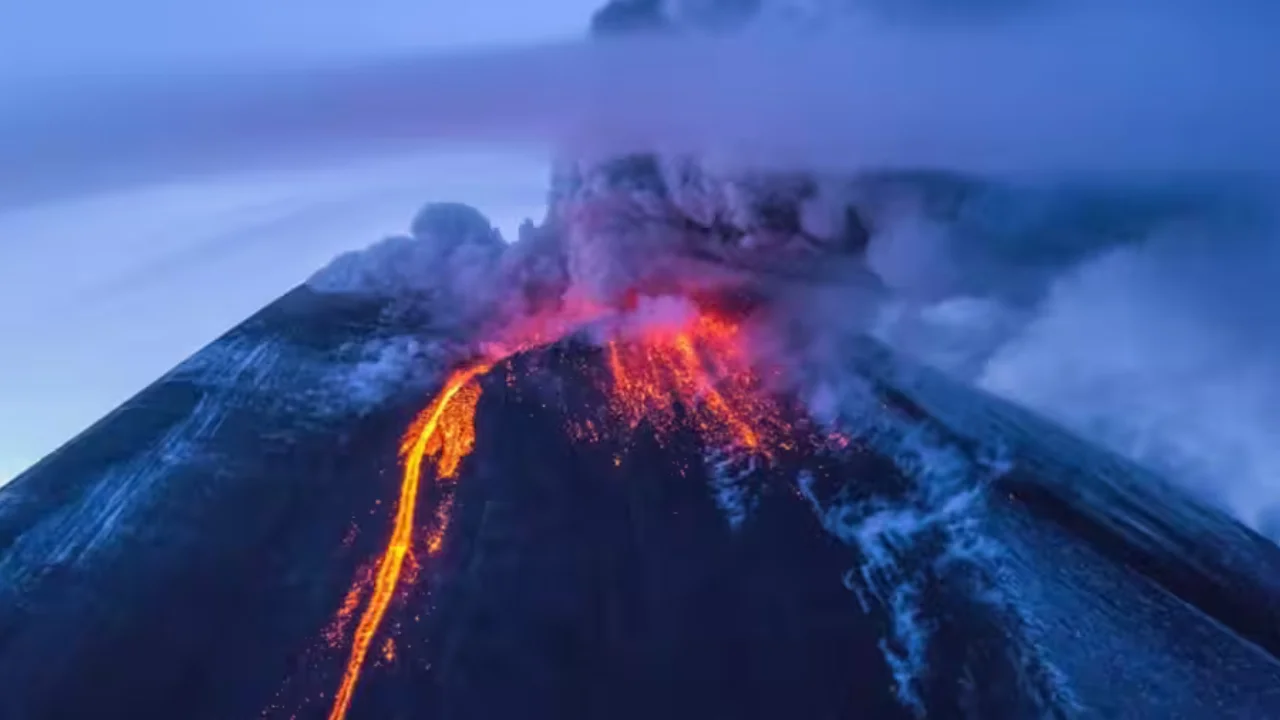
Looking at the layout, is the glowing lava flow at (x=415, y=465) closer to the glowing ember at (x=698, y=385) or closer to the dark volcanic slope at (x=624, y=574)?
the dark volcanic slope at (x=624, y=574)

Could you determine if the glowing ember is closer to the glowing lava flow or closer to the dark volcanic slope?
the dark volcanic slope

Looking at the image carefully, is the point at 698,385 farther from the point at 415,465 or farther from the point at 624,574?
the point at 624,574

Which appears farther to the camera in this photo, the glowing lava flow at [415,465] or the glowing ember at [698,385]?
the glowing ember at [698,385]

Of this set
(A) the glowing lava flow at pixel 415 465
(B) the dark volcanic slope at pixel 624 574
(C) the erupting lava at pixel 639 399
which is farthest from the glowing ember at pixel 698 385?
(A) the glowing lava flow at pixel 415 465

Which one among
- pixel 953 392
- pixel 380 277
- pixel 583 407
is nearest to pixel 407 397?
pixel 583 407

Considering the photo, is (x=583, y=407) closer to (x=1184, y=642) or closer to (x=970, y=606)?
(x=970, y=606)

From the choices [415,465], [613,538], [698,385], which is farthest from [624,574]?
[698,385]
